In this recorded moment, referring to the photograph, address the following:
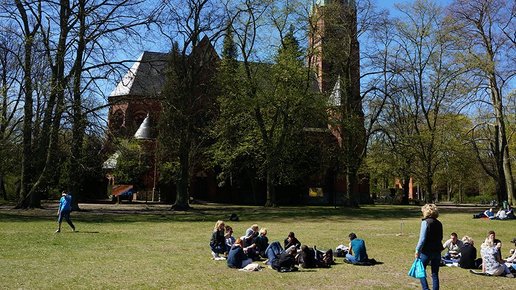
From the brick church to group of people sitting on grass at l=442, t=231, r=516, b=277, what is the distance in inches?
817

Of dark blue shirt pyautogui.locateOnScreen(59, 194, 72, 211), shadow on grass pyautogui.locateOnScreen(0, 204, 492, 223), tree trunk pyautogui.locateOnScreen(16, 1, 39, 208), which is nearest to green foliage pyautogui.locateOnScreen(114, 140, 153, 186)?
shadow on grass pyautogui.locateOnScreen(0, 204, 492, 223)

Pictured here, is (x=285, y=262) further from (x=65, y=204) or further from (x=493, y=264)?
(x=65, y=204)

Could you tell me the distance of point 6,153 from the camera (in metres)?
32.7

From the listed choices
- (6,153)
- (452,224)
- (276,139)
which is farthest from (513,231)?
(6,153)

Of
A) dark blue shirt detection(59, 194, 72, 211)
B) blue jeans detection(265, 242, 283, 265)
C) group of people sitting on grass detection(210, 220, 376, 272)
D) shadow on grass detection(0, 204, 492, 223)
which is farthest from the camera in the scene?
shadow on grass detection(0, 204, 492, 223)

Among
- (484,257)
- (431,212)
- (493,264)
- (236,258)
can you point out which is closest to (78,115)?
(236,258)

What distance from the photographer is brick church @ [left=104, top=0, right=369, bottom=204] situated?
113 ft

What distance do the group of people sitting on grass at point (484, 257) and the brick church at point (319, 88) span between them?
68.1ft

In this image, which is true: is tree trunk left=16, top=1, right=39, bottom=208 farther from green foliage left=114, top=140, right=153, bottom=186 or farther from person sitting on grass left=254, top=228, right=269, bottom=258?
person sitting on grass left=254, top=228, right=269, bottom=258

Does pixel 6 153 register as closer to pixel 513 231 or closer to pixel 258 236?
pixel 258 236

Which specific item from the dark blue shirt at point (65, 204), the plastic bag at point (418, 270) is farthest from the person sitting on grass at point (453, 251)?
the dark blue shirt at point (65, 204)

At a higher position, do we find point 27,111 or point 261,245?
point 27,111

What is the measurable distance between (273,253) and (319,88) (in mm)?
37931

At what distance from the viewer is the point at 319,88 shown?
4922 cm
